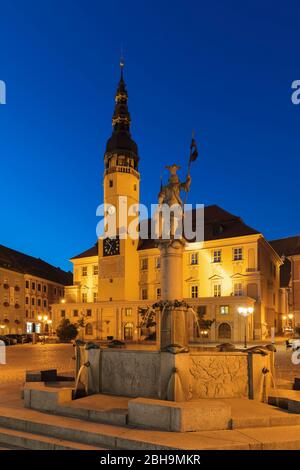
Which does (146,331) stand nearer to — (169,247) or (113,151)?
(113,151)

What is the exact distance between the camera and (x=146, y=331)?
58.1m

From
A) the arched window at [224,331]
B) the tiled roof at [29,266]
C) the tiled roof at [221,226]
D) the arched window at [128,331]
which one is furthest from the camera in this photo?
the tiled roof at [29,266]

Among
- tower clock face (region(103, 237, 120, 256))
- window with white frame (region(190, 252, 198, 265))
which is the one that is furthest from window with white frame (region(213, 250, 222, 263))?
tower clock face (region(103, 237, 120, 256))

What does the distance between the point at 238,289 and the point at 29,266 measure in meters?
37.6

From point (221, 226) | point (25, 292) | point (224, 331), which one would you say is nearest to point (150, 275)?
point (221, 226)

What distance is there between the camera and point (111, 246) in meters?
62.5

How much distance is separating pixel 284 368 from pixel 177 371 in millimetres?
13307

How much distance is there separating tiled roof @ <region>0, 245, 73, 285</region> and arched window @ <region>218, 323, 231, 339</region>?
31.9 metres

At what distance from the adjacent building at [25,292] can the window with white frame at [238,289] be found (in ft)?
78.6

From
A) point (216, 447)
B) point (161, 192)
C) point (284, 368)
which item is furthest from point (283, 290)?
point (216, 447)

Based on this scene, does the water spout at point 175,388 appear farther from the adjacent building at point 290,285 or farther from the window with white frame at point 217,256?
the adjacent building at point 290,285

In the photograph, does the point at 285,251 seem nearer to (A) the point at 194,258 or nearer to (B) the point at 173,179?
(A) the point at 194,258

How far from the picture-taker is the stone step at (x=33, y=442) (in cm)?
735

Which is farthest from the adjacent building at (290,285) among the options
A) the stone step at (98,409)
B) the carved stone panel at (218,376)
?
the stone step at (98,409)
